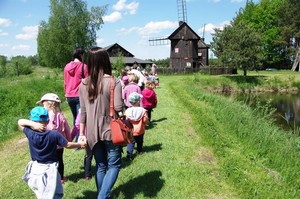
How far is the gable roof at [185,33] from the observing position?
50969 mm

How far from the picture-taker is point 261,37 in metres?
38.3

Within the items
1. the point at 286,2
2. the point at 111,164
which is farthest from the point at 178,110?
the point at 286,2

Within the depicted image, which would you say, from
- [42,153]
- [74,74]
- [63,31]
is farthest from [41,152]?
[63,31]

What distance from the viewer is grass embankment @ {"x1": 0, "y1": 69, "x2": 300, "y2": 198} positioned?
5062mm

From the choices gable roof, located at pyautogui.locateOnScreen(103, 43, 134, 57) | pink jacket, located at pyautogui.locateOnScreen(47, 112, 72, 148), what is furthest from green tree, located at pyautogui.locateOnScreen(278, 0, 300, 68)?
pink jacket, located at pyautogui.locateOnScreen(47, 112, 72, 148)

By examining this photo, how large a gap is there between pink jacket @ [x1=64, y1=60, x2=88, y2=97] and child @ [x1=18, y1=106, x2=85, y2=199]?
2.96 m

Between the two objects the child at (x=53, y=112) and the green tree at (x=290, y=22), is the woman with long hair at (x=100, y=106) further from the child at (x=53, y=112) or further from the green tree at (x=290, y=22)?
the green tree at (x=290, y=22)

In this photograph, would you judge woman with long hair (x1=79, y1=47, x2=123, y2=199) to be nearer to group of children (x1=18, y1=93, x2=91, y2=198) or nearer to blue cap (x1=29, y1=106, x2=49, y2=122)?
group of children (x1=18, y1=93, x2=91, y2=198)

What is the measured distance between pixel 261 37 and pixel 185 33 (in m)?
15.5

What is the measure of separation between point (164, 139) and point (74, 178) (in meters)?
3.06

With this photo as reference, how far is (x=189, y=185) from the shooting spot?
5.23 metres

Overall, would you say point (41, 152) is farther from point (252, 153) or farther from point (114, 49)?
point (114, 49)

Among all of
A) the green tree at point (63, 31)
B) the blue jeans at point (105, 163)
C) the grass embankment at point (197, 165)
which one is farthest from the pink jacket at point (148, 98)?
the green tree at point (63, 31)

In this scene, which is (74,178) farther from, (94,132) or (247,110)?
(247,110)
